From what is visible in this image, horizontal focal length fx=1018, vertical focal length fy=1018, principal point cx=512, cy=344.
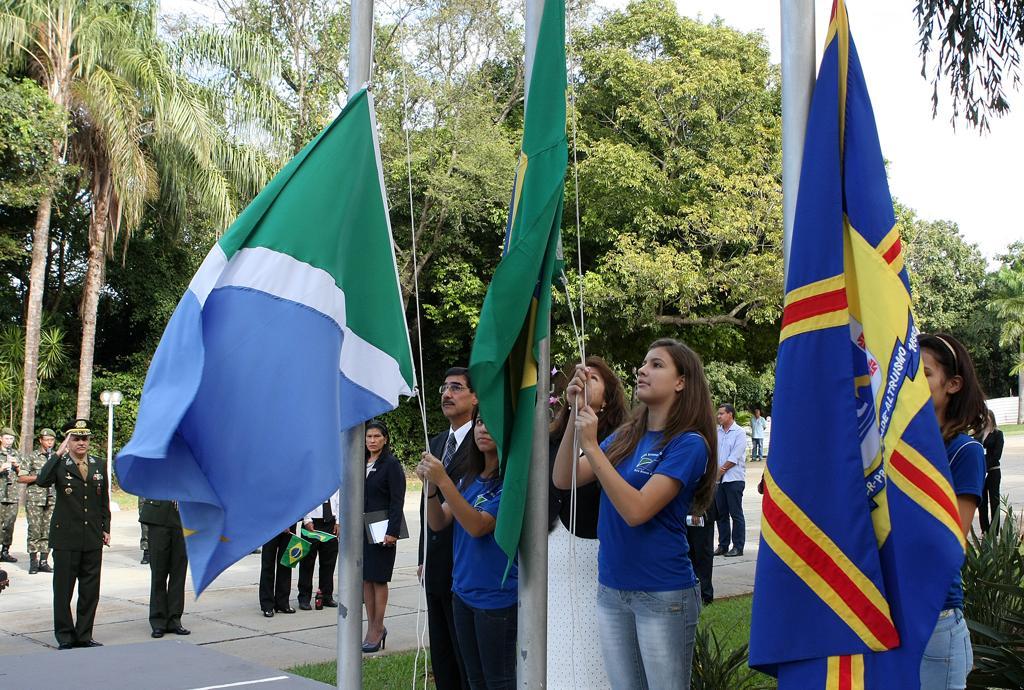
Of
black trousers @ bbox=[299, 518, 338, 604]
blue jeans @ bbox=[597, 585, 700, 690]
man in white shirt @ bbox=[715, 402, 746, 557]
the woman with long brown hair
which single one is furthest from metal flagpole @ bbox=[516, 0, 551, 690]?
man in white shirt @ bbox=[715, 402, 746, 557]

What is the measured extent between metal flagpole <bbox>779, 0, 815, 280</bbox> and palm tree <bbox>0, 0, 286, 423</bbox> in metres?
20.3

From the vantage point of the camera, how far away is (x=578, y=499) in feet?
16.2

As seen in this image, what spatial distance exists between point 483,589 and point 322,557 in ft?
21.4

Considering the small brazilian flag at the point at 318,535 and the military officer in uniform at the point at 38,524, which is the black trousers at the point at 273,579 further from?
the military officer in uniform at the point at 38,524

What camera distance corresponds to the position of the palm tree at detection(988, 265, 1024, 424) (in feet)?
159

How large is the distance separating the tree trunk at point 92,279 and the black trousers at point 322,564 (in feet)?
45.2

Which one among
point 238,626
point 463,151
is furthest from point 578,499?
point 463,151

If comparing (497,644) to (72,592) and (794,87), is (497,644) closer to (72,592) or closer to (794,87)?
(794,87)

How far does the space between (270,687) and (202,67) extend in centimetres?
1978

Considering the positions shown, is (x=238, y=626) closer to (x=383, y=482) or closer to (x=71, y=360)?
(x=383, y=482)

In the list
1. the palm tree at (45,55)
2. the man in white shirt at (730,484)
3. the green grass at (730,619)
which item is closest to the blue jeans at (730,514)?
the man in white shirt at (730,484)

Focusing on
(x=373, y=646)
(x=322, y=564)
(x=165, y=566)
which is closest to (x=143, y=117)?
(x=322, y=564)

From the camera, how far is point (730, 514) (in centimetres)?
1292

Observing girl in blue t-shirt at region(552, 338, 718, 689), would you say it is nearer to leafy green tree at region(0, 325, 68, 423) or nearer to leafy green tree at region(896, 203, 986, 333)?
leafy green tree at region(0, 325, 68, 423)
